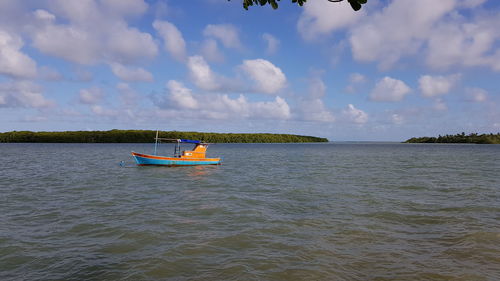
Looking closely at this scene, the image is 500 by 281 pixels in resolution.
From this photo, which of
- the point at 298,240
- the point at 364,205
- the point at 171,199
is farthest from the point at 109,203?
the point at 364,205

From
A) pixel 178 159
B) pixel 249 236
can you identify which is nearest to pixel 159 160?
pixel 178 159

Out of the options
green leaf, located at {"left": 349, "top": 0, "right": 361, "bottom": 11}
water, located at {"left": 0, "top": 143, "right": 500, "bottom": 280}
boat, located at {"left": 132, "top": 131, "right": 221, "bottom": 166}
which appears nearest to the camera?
green leaf, located at {"left": 349, "top": 0, "right": 361, "bottom": 11}

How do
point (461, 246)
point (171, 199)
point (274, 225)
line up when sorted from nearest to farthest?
point (461, 246)
point (274, 225)
point (171, 199)

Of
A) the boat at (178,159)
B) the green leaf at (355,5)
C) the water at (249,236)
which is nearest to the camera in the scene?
the green leaf at (355,5)

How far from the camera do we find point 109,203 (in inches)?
690

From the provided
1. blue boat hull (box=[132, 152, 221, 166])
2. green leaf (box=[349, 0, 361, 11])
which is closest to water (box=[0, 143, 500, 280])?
green leaf (box=[349, 0, 361, 11])

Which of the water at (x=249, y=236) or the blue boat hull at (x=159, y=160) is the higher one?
the blue boat hull at (x=159, y=160)

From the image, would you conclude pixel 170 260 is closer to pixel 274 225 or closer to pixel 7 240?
pixel 274 225

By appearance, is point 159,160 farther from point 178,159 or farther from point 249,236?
point 249,236

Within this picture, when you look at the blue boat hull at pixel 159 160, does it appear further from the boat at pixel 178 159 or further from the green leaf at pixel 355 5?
the green leaf at pixel 355 5

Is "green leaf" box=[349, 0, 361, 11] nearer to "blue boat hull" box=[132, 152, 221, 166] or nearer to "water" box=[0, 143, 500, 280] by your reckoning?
"water" box=[0, 143, 500, 280]

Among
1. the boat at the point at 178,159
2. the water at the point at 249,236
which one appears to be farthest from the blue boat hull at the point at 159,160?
the water at the point at 249,236

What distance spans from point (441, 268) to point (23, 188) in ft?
87.8

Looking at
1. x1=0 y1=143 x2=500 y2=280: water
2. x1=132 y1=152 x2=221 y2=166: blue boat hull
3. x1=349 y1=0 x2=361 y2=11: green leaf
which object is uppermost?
x1=349 y1=0 x2=361 y2=11: green leaf
